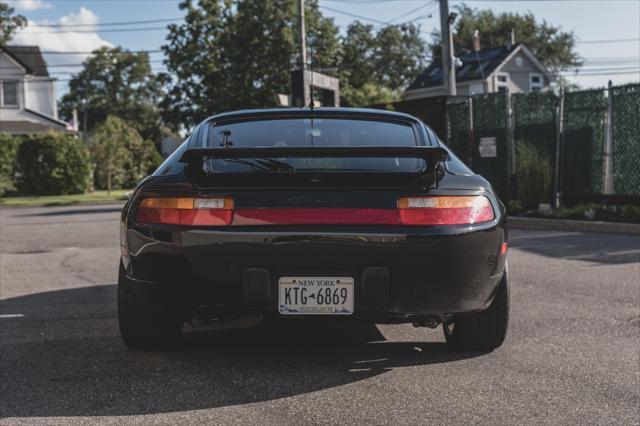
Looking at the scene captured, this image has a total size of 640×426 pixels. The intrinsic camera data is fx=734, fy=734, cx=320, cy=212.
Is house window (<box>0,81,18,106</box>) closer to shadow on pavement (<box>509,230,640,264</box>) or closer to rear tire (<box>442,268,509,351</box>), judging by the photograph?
shadow on pavement (<box>509,230,640,264</box>)

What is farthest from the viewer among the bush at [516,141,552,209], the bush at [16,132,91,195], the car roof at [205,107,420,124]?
the bush at [16,132,91,195]

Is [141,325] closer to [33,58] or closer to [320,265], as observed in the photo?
[320,265]

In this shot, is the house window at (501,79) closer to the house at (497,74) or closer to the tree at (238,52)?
the house at (497,74)

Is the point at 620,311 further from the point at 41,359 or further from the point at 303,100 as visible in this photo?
the point at 303,100

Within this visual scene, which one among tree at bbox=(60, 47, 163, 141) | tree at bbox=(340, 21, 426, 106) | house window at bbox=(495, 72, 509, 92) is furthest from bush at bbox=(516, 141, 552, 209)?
tree at bbox=(60, 47, 163, 141)

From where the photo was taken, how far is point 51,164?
30672 mm

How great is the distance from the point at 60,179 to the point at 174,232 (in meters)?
29.3

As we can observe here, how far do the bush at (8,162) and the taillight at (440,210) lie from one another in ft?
95.7

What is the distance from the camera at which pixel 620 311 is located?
537 centimetres

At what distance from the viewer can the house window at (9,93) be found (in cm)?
4088

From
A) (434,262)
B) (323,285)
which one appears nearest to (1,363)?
(323,285)

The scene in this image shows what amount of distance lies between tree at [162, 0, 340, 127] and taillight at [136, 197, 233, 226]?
26550 millimetres

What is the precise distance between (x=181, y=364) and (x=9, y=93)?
136 ft

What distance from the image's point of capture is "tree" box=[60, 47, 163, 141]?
94750 mm
